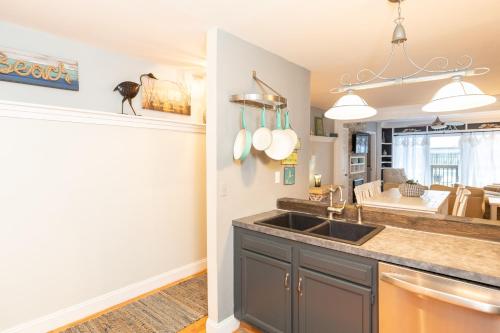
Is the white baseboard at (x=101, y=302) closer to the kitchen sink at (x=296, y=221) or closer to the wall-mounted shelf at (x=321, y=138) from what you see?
the kitchen sink at (x=296, y=221)

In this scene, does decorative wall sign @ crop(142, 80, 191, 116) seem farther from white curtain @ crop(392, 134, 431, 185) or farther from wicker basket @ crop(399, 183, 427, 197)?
white curtain @ crop(392, 134, 431, 185)

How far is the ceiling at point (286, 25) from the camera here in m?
1.73

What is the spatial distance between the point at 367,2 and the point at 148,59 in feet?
6.58

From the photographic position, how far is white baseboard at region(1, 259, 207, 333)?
2.04 m

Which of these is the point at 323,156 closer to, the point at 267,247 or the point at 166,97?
the point at 166,97

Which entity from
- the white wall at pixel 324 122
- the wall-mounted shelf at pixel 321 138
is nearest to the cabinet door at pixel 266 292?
the wall-mounted shelf at pixel 321 138

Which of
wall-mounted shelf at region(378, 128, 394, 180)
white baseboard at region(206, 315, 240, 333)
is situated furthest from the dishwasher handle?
wall-mounted shelf at region(378, 128, 394, 180)

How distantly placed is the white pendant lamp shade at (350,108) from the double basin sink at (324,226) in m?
0.77

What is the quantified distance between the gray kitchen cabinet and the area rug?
0.48 metres

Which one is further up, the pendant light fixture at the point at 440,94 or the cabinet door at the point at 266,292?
the pendant light fixture at the point at 440,94

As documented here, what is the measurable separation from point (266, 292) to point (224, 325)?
45 centimetres

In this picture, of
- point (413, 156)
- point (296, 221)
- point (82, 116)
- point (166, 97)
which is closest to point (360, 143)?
point (413, 156)

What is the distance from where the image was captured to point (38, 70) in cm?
212

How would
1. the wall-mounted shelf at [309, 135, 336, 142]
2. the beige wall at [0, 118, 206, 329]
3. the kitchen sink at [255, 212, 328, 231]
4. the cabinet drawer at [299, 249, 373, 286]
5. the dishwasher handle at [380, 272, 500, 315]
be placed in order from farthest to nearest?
the wall-mounted shelf at [309, 135, 336, 142], the kitchen sink at [255, 212, 328, 231], the beige wall at [0, 118, 206, 329], the cabinet drawer at [299, 249, 373, 286], the dishwasher handle at [380, 272, 500, 315]
